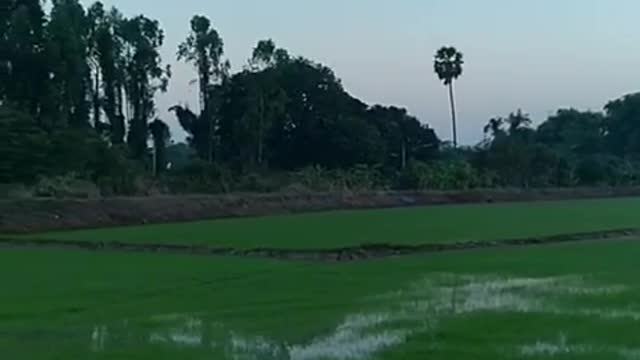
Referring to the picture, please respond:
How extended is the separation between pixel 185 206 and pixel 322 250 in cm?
1931

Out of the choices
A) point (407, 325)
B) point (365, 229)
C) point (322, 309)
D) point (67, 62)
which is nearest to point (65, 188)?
point (365, 229)

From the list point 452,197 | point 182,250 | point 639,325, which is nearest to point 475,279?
point 639,325

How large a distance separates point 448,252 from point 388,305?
11.7 m

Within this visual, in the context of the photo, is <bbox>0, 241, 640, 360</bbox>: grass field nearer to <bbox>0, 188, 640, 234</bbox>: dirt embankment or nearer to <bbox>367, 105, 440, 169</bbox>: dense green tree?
<bbox>0, 188, 640, 234</bbox>: dirt embankment

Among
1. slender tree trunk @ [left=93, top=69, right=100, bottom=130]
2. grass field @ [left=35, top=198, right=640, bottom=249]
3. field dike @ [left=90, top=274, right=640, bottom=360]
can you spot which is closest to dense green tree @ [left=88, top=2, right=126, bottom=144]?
slender tree trunk @ [left=93, top=69, right=100, bottom=130]

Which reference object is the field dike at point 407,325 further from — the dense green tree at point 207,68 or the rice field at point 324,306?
the dense green tree at point 207,68

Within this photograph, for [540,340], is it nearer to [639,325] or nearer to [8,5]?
[639,325]

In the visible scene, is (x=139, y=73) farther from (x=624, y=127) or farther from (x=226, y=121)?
(x=624, y=127)

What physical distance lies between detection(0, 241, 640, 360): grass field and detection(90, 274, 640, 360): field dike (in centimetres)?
2

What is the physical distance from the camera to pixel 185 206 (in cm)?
4469

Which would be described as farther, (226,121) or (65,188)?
(226,121)

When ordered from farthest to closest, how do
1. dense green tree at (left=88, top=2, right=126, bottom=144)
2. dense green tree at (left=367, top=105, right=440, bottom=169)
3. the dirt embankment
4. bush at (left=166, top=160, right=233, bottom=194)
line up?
dense green tree at (left=367, top=105, right=440, bottom=169) → dense green tree at (left=88, top=2, right=126, bottom=144) → bush at (left=166, top=160, right=233, bottom=194) → the dirt embankment

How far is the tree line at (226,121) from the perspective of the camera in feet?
200

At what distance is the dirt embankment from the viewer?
3903cm
